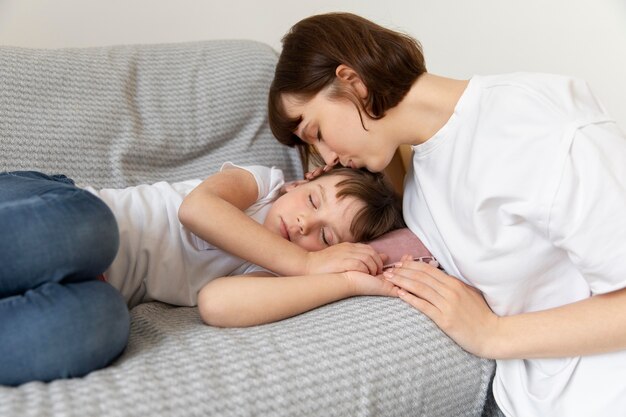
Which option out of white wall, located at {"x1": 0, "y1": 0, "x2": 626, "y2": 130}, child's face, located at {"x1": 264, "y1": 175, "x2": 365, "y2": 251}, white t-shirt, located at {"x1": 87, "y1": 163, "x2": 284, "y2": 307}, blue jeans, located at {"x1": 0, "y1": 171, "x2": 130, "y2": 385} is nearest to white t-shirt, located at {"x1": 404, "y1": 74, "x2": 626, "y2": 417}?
child's face, located at {"x1": 264, "y1": 175, "x2": 365, "y2": 251}

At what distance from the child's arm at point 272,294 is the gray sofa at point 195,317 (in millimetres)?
23

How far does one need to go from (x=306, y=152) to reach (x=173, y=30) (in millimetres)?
772

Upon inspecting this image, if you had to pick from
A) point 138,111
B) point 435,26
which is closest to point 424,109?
point 138,111

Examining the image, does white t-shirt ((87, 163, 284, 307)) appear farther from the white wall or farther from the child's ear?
the white wall

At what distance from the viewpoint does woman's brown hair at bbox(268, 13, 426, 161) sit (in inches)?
46.3

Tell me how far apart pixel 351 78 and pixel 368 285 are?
0.39 m

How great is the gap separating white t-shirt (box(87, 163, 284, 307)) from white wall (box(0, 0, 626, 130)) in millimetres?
778

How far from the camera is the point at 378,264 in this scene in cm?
124

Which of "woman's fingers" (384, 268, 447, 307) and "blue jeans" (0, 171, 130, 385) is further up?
A: "blue jeans" (0, 171, 130, 385)

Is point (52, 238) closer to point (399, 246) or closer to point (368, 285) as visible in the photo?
point (368, 285)

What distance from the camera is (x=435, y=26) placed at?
2064mm

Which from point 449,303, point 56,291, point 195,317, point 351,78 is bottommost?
point 195,317

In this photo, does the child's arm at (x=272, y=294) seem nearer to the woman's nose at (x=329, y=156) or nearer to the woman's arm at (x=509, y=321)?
the woman's arm at (x=509, y=321)


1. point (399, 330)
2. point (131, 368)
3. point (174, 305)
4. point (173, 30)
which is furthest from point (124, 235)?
point (173, 30)
